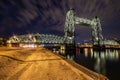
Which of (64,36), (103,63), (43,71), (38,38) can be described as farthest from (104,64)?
(38,38)

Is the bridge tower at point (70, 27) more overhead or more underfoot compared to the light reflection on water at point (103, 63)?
more overhead

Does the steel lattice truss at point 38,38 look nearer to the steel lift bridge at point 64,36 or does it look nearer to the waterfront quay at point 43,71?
the steel lift bridge at point 64,36

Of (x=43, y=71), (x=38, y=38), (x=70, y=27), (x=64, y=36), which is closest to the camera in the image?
(x=43, y=71)

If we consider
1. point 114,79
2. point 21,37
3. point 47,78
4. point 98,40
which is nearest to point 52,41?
point 21,37

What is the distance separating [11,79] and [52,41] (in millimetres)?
173995

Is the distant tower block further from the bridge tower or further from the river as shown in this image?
the river

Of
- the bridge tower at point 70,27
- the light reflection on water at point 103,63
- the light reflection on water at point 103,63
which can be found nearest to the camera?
the light reflection on water at point 103,63

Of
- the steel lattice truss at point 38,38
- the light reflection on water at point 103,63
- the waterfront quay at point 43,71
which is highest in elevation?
the steel lattice truss at point 38,38

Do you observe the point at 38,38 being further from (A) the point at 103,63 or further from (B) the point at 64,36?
(A) the point at 103,63

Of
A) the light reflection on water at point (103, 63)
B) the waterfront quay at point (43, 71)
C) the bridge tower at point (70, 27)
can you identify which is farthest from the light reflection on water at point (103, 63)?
the bridge tower at point (70, 27)

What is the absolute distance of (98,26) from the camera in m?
196

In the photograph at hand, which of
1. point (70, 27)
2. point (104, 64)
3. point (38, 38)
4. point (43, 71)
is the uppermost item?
point (70, 27)

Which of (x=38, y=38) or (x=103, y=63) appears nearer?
(x=103, y=63)

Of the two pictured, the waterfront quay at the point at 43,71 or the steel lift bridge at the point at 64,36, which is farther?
the steel lift bridge at the point at 64,36
